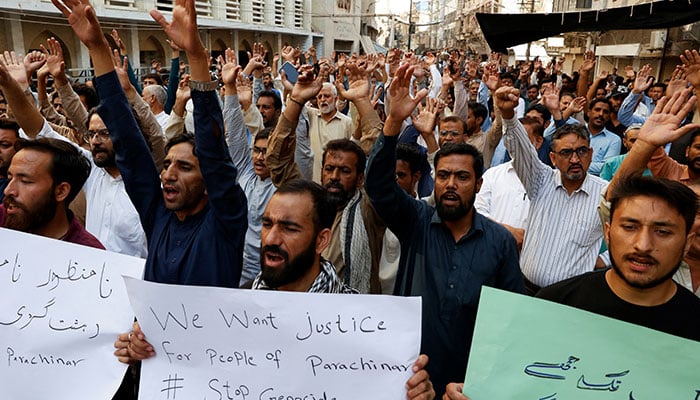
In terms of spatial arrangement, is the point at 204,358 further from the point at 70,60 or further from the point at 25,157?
the point at 70,60

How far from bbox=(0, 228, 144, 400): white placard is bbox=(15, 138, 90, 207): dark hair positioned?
0.50 m

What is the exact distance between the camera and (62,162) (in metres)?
2.28

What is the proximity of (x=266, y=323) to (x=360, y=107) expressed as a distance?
2.18 metres

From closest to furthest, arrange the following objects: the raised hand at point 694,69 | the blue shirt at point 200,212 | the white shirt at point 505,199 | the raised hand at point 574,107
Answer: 1. the blue shirt at point 200,212
2. the raised hand at point 694,69
3. the white shirt at point 505,199
4. the raised hand at point 574,107

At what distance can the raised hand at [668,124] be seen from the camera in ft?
7.29

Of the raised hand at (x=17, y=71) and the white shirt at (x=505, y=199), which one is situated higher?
the raised hand at (x=17, y=71)

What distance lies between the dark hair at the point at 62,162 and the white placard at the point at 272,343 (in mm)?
943

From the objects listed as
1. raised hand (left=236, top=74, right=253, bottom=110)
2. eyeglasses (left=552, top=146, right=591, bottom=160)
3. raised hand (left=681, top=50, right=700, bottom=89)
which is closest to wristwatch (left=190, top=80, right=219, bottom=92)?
eyeglasses (left=552, top=146, right=591, bottom=160)

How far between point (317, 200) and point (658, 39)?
16909 mm

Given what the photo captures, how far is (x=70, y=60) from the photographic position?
15.5 meters

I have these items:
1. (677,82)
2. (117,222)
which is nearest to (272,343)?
(117,222)

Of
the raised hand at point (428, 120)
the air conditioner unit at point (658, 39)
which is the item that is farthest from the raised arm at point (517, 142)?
the air conditioner unit at point (658, 39)

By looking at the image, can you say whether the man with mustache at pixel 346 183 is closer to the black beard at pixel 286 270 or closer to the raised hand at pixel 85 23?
the black beard at pixel 286 270

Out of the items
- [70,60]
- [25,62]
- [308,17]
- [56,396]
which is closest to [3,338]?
[56,396]
